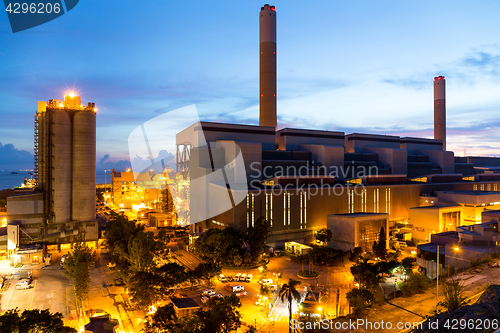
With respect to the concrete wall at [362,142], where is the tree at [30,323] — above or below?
below

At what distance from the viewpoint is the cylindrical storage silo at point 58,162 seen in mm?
56625

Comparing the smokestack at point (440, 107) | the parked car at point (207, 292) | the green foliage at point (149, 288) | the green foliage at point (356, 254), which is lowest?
the parked car at point (207, 292)

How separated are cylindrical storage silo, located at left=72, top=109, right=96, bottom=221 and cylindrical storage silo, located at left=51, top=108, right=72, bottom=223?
4.35 feet

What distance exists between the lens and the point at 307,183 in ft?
204

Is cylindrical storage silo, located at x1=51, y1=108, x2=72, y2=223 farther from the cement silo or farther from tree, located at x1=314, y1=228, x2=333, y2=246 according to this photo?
tree, located at x1=314, y1=228, x2=333, y2=246

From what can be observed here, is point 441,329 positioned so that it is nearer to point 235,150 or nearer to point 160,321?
point 160,321

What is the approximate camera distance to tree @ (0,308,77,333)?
21250 mm

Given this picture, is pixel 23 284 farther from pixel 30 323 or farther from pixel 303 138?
pixel 303 138

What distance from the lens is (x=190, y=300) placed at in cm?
3092

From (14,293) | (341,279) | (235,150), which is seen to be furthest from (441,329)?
(235,150)

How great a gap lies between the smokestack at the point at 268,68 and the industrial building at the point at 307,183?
0.90 ft

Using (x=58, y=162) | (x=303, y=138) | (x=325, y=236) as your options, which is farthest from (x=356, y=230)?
(x=58, y=162)

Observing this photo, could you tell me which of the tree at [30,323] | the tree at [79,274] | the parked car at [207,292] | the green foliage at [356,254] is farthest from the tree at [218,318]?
the green foliage at [356,254]

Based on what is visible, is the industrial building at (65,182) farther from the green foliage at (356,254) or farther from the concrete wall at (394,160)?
the concrete wall at (394,160)
